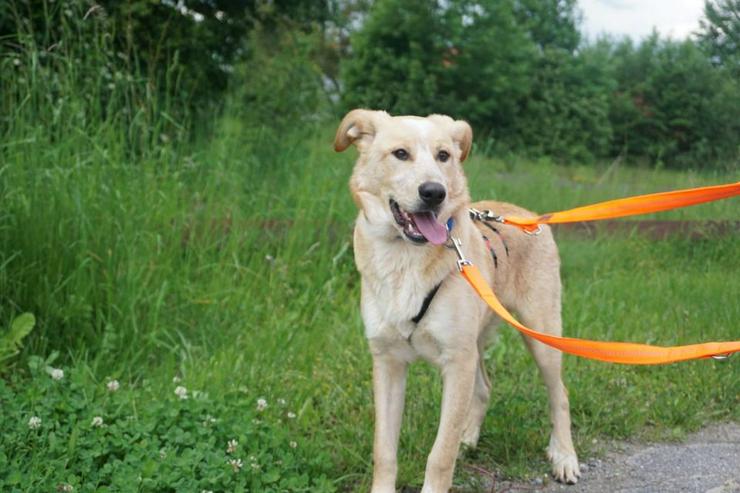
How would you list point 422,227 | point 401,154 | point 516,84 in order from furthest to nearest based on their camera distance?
point 516,84 < point 401,154 < point 422,227

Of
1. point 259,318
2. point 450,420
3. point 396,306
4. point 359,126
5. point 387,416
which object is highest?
point 359,126

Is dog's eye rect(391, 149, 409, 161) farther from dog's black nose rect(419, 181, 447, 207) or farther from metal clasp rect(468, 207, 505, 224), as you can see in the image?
metal clasp rect(468, 207, 505, 224)

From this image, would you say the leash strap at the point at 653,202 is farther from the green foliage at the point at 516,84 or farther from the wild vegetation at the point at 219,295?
the green foliage at the point at 516,84

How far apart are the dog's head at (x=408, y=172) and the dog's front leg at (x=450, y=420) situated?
51 centimetres

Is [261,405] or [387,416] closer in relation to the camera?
[387,416]

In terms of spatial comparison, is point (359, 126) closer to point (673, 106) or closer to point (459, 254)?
point (459, 254)

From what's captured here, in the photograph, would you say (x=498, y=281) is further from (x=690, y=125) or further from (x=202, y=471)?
(x=690, y=125)

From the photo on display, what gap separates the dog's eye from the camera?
328cm

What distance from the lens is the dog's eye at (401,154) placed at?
328cm

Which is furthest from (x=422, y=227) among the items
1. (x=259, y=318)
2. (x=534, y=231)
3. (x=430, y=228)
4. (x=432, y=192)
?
(x=259, y=318)

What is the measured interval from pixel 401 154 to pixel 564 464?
5.42 feet

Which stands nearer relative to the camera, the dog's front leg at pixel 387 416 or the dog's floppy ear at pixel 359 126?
the dog's front leg at pixel 387 416

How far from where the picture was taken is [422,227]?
315cm

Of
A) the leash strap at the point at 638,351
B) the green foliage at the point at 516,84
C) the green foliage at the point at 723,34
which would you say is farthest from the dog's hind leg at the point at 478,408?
the green foliage at the point at 516,84
